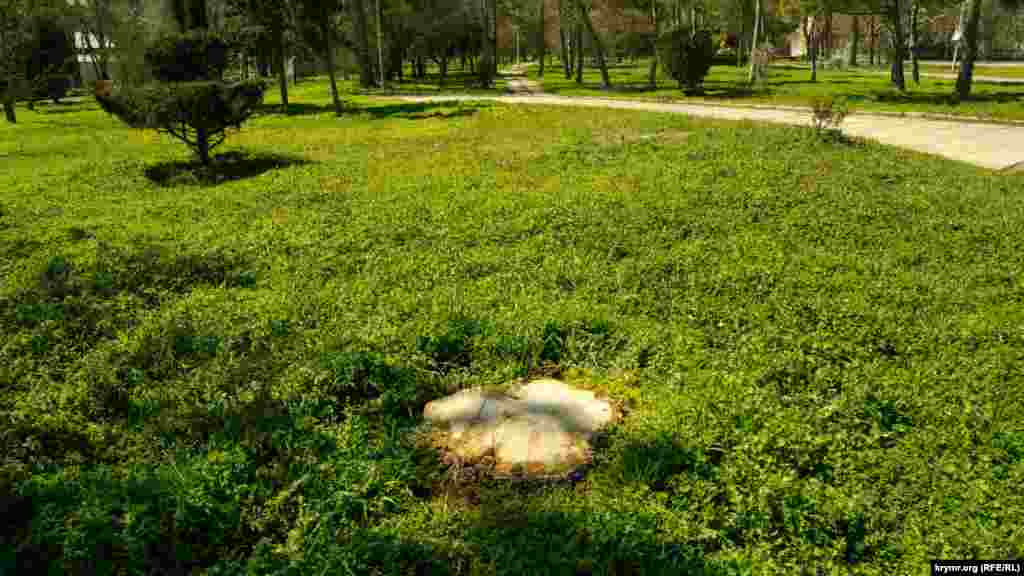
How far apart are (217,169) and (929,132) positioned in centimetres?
1496

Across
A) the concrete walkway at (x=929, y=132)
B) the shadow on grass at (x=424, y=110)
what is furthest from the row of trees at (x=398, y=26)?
the concrete walkway at (x=929, y=132)

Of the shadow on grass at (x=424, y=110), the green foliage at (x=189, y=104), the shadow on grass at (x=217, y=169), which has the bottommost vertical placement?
the shadow on grass at (x=217, y=169)

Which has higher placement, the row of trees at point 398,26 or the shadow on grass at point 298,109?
the row of trees at point 398,26

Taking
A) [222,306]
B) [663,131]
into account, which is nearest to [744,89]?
[663,131]

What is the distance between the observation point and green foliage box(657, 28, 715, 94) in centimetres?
2428

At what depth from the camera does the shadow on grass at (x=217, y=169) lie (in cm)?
1096

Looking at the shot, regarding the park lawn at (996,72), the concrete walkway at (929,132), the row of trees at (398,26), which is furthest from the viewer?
the park lawn at (996,72)

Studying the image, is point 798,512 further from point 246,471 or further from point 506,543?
point 246,471

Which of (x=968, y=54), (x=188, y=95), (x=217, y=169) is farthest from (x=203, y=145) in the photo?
(x=968, y=54)

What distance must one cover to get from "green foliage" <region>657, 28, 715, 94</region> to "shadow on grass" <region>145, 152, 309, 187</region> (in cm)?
1732

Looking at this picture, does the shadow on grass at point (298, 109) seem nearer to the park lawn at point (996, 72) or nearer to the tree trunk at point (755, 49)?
the tree trunk at point (755, 49)

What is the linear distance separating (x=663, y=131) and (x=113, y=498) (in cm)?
1280

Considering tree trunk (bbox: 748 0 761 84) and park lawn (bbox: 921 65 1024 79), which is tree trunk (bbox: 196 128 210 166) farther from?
park lawn (bbox: 921 65 1024 79)

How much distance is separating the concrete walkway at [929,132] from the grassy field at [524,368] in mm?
2662
